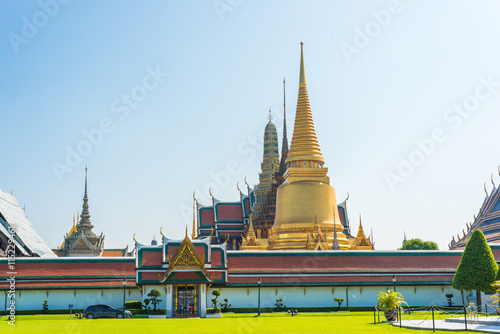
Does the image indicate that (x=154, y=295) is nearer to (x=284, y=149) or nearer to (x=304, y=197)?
(x=304, y=197)

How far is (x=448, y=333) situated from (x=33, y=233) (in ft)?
149

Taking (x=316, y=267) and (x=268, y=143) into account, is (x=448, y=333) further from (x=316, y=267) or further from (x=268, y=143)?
(x=268, y=143)

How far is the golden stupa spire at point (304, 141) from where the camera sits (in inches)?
2477

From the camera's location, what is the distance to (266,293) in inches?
1678

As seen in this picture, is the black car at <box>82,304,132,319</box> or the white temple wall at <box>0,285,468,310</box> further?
the white temple wall at <box>0,285,468,310</box>

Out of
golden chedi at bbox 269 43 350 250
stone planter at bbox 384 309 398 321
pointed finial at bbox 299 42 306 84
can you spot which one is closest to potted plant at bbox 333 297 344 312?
stone planter at bbox 384 309 398 321

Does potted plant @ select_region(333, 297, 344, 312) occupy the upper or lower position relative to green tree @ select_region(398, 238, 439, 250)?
lower

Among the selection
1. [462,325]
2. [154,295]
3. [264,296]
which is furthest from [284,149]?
[462,325]

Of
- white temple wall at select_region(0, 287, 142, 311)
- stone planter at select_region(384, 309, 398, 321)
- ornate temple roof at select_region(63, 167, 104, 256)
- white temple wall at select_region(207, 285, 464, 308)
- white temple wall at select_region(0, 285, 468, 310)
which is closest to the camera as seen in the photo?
stone planter at select_region(384, 309, 398, 321)

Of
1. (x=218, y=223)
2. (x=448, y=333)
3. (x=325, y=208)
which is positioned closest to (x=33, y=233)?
(x=218, y=223)

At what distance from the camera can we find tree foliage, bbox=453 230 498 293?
3578cm

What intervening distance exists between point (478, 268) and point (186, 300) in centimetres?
1600

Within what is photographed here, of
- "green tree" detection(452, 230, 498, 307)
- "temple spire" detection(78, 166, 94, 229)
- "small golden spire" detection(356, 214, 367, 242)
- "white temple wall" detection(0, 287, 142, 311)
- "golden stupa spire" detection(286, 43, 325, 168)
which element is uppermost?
"golden stupa spire" detection(286, 43, 325, 168)

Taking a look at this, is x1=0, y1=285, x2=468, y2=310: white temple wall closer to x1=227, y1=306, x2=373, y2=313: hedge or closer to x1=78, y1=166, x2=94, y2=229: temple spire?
x1=227, y1=306, x2=373, y2=313: hedge
